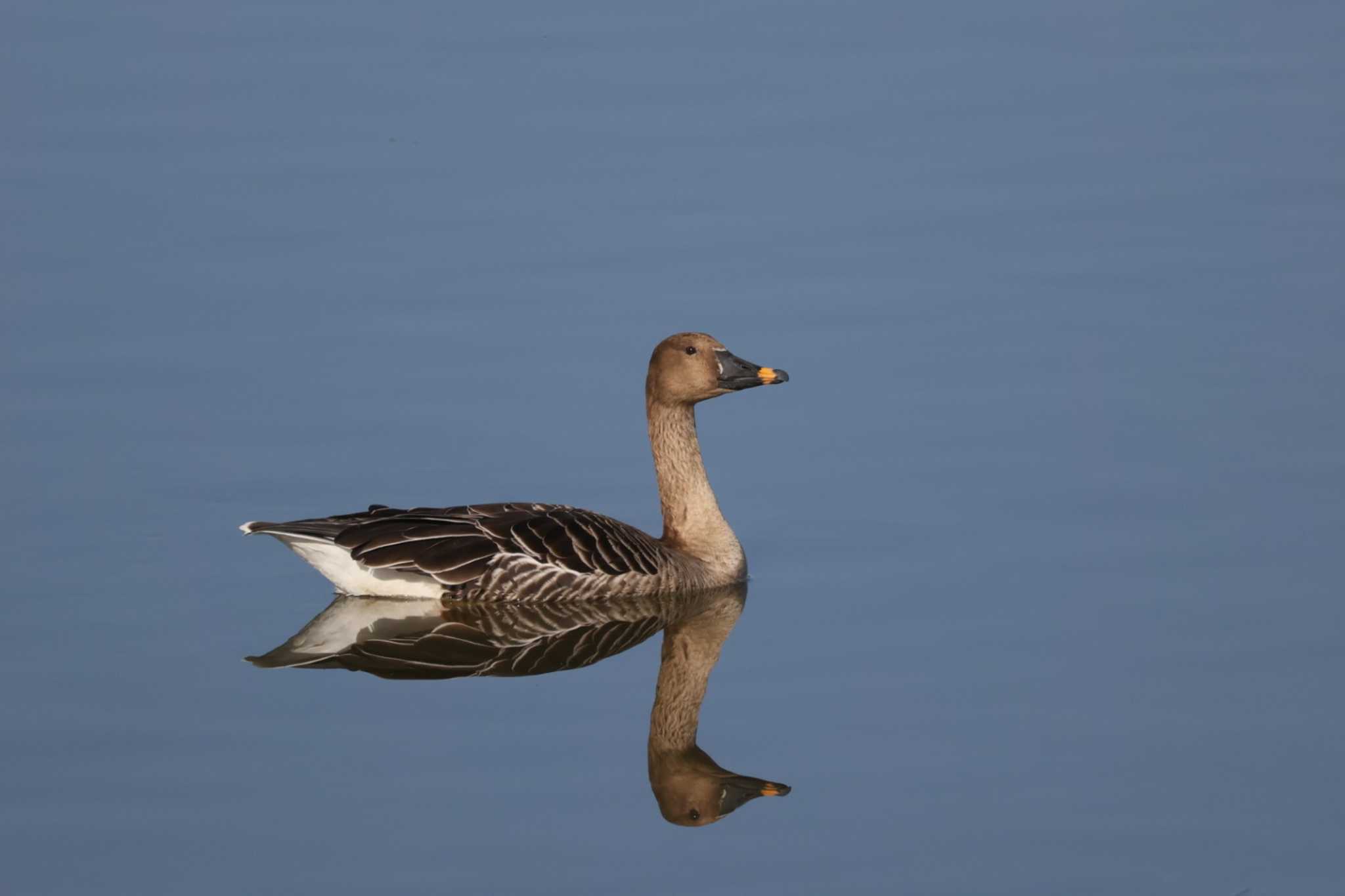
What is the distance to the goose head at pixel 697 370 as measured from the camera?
14.9m

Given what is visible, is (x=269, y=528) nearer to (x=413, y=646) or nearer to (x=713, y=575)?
(x=413, y=646)

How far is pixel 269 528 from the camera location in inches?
528

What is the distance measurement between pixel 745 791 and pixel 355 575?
3.68 meters

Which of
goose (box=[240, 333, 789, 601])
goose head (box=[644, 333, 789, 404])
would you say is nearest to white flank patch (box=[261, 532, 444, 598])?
goose (box=[240, 333, 789, 601])

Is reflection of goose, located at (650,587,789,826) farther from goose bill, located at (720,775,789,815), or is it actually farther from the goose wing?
the goose wing

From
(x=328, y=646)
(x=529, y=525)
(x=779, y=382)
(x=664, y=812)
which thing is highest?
(x=779, y=382)

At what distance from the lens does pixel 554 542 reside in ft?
46.2

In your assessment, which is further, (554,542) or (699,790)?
(554,542)

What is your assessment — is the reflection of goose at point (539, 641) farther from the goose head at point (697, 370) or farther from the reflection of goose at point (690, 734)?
the goose head at point (697, 370)

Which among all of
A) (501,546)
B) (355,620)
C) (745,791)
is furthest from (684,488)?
(745,791)

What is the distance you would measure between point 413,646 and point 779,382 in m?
3.00

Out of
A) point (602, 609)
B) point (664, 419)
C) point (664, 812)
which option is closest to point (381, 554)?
point (602, 609)

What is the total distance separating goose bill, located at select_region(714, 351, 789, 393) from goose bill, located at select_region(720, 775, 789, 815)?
4054 millimetres

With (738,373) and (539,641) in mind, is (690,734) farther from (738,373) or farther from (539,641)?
(738,373)
